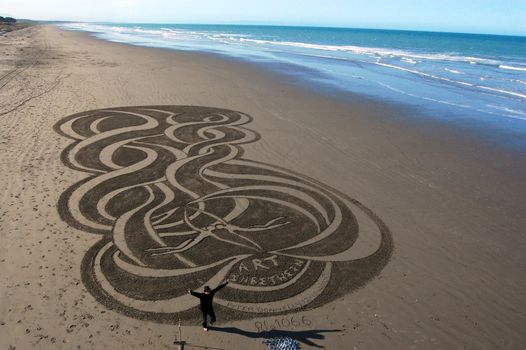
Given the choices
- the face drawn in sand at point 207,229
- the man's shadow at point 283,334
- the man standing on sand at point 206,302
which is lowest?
the man's shadow at point 283,334

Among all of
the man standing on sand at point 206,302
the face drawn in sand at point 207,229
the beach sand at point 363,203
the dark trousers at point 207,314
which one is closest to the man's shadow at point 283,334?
the beach sand at point 363,203

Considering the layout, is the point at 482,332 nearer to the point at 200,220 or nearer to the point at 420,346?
the point at 420,346

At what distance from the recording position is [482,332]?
8.80m

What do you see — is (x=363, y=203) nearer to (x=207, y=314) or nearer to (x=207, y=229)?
(x=207, y=229)

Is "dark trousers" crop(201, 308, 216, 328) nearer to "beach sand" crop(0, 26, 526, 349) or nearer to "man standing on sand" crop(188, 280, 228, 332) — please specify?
"man standing on sand" crop(188, 280, 228, 332)

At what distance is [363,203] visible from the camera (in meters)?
14.3

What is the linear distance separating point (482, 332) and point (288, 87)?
2661 centimetres
